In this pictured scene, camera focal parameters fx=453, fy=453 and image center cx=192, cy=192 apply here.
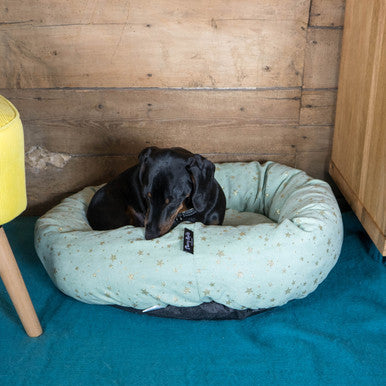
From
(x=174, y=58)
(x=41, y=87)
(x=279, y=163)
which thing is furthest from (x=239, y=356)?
(x=41, y=87)

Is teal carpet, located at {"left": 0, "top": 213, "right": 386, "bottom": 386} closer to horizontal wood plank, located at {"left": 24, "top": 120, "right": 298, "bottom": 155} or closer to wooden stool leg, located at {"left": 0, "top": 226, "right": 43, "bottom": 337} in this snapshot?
wooden stool leg, located at {"left": 0, "top": 226, "right": 43, "bottom": 337}

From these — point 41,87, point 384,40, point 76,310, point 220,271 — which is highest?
point 384,40

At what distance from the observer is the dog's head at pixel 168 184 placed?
6.02ft

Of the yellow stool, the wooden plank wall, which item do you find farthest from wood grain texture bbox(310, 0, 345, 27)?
the yellow stool

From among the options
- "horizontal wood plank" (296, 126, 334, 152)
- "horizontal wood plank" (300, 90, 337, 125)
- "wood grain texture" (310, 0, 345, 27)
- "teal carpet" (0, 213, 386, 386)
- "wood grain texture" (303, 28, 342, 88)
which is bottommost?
"teal carpet" (0, 213, 386, 386)

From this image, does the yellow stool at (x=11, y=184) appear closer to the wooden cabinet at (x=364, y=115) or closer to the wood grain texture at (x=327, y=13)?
the wooden cabinet at (x=364, y=115)

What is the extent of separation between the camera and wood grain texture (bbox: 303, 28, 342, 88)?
2330 mm

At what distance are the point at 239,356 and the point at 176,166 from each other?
77cm

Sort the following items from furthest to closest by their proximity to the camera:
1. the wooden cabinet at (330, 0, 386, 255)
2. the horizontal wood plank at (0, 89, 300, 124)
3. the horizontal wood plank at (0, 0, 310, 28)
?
the horizontal wood plank at (0, 89, 300, 124) < the horizontal wood plank at (0, 0, 310, 28) < the wooden cabinet at (330, 0, 386, 255)

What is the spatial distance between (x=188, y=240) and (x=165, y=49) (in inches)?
43.3

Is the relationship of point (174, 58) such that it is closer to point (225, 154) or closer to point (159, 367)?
point (225, 154)

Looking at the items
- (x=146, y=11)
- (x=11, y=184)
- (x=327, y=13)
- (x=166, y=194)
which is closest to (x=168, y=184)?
(x=166, y=194)

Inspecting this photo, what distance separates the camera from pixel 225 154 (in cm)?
259

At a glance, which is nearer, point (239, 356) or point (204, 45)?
point (239, 356)
